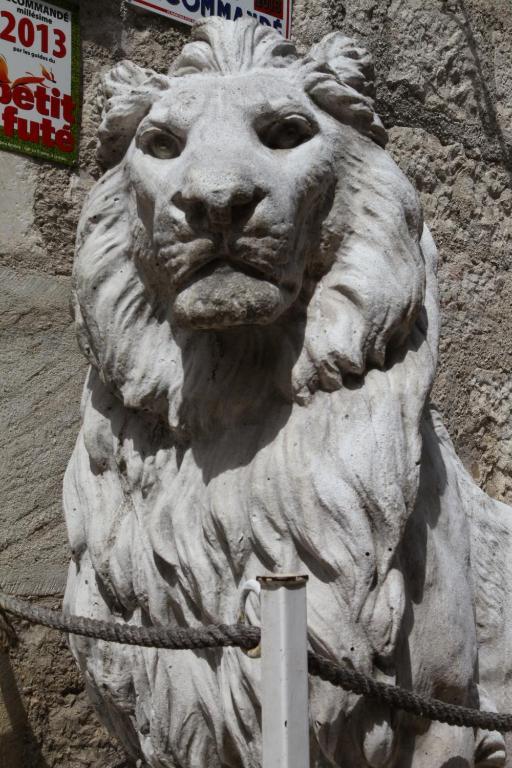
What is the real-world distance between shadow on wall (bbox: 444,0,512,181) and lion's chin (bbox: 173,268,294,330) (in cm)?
186

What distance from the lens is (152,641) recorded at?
1366 mm

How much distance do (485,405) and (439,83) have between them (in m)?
0.90

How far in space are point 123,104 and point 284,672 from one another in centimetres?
91

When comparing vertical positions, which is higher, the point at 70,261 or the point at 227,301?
the point at 70,261

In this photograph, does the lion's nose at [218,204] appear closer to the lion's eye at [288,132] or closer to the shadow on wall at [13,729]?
the lion's eye at [288,132]

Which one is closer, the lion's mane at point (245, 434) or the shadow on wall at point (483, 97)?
the lion's mane at point (245, 434)

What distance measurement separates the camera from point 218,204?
4.88ft

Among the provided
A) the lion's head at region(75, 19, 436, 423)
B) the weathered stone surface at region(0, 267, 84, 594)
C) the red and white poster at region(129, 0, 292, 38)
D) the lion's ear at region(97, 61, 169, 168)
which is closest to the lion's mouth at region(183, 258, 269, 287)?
the lion's head at region(75, 19, 436, 423)

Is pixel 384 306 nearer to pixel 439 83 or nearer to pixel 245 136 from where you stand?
pixel 245 136

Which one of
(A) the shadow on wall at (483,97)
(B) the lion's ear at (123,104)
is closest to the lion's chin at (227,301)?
(B) the lion's ear at (123,104)

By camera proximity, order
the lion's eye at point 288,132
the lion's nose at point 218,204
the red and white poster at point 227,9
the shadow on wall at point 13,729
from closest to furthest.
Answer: the lion's nose at point 218,204, the lion's eye at point 288,132, the shadow on wall at point 13,729, the red and white poster at point 227,9

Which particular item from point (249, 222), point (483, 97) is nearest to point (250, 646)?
point (249, 222)

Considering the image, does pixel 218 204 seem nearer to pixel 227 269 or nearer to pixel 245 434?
pixel 227 269

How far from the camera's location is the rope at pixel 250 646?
1324 mm
